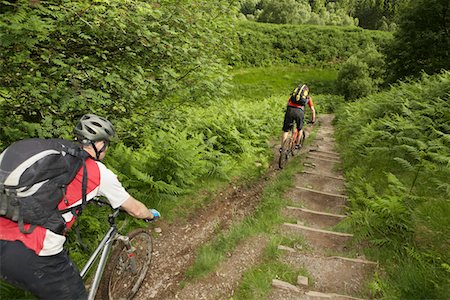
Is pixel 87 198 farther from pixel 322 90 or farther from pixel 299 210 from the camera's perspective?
pixel 322 90

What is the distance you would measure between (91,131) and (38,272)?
64.6 inches

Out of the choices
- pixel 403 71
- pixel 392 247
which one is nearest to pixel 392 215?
pixel 392 247

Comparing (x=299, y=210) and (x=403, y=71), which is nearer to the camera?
(x=299, y=210)

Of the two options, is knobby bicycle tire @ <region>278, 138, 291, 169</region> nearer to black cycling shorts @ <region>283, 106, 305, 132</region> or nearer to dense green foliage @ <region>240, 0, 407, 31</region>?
black cycling shorts @ <region>283, 106, 305, 132</region>

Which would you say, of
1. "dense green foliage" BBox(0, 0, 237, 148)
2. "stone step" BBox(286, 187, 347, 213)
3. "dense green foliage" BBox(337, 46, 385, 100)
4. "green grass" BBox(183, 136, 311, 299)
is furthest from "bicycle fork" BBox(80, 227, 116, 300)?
"dense green foliage" BBox(337, 46, 385, 100)

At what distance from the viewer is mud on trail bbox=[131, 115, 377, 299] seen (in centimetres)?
473

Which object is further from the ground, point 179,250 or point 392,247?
point 392,247

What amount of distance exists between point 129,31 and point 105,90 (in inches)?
54.1

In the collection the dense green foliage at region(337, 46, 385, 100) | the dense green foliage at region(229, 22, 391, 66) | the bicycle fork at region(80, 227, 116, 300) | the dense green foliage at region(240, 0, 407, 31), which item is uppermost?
the dense green foliage at region(240, 0, 407, 31)

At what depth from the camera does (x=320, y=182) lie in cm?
917

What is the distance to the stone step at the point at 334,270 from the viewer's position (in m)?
4.68

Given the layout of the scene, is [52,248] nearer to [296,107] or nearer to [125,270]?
→ [125,270]

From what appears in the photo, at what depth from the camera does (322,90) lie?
4781 cm

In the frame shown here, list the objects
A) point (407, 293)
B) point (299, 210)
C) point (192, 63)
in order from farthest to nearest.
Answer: point (192, 63) → point (299, 210) → point (407, 293)
